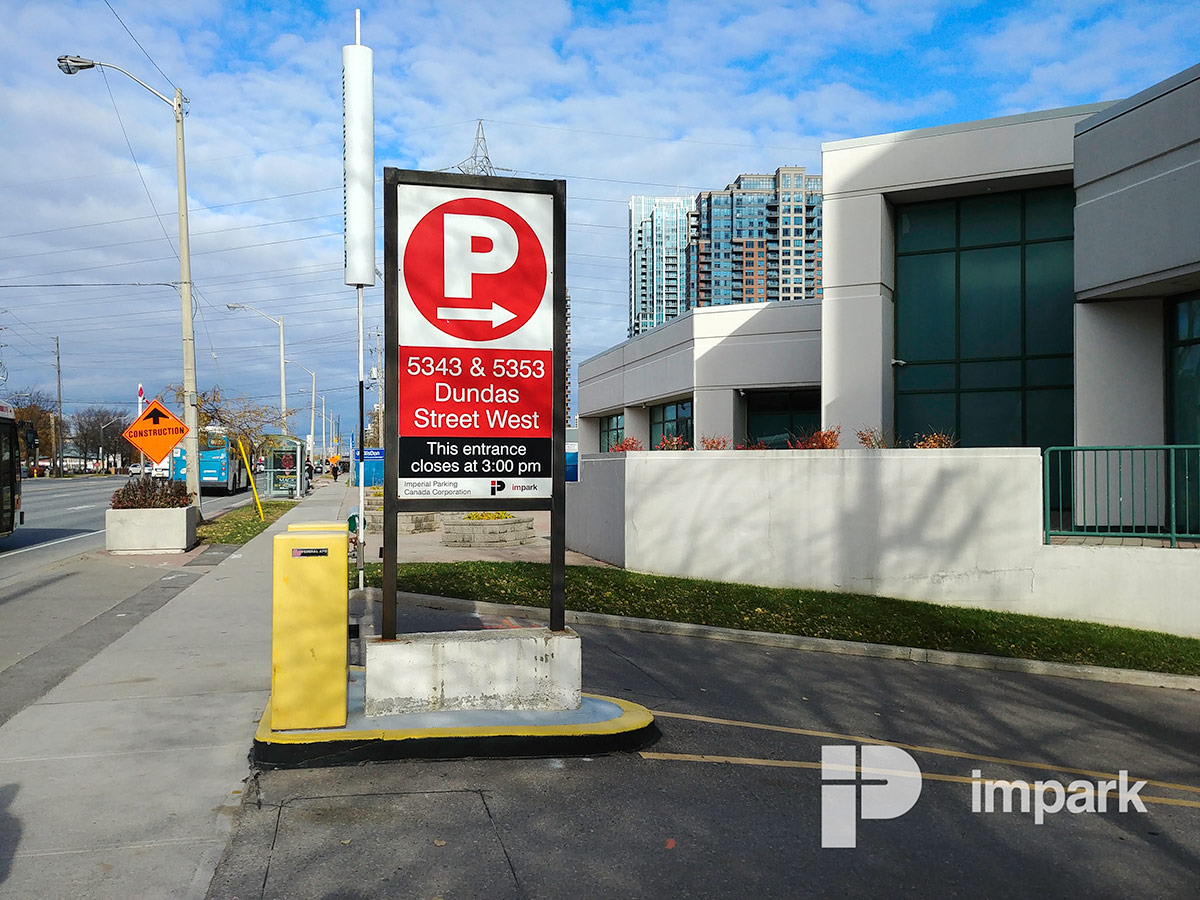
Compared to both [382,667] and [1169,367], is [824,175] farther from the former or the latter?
[382,667]

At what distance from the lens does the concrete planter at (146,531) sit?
17.6 meters

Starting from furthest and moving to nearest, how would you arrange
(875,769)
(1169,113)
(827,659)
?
(1169,113), (827,659), (875,769)

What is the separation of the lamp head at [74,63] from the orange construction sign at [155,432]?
→ 8619mm

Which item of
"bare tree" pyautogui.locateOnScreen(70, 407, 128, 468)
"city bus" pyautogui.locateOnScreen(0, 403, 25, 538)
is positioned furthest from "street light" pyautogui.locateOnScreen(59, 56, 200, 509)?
"bare tree" pyautogui.locateOnScreen(70, 407, 128, 468)

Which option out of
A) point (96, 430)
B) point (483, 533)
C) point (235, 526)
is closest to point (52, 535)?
point (235, 526)

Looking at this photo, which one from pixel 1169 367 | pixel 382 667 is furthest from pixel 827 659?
pixel 1169 367

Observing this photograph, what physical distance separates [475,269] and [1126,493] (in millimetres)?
11000

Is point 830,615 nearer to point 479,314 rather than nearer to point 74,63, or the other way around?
point 479,314

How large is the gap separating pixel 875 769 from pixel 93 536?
21285 mm

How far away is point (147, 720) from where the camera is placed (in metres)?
6.68

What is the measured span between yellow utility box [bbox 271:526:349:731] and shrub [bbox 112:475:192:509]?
14120mm

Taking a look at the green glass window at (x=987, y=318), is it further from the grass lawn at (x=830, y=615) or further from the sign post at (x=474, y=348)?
the sign post at (x=474, y=348)

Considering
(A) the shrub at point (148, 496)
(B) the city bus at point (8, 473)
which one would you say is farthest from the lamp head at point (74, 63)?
(A) the shrub at point (148, 496)

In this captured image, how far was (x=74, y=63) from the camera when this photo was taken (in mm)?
21047
